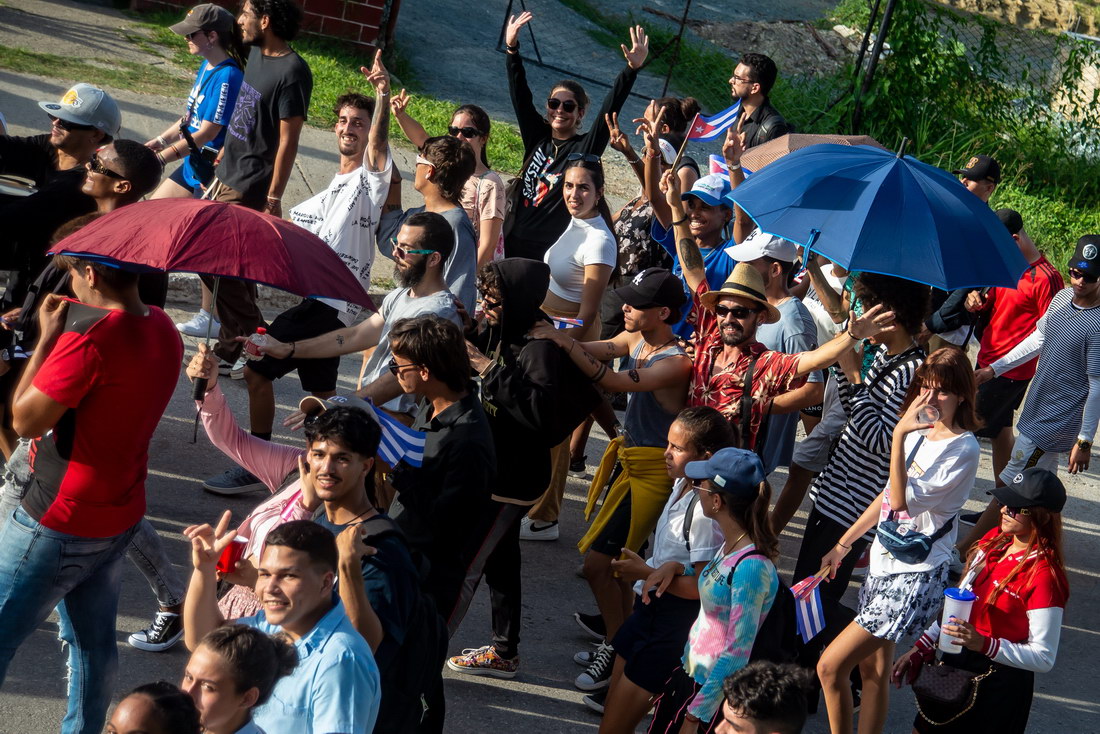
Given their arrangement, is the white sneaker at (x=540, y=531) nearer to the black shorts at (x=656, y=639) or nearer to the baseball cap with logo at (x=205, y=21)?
the black shorts at (x=656, y=639)

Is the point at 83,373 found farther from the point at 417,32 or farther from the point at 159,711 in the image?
the point at 417,32

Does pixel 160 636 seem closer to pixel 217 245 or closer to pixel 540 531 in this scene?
pixel 217 245

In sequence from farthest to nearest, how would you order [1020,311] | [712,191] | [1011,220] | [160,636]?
[1020,311], [1011,220], [712,191], [160,636]

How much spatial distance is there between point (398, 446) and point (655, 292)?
5.06 feet

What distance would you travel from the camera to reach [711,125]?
875cm

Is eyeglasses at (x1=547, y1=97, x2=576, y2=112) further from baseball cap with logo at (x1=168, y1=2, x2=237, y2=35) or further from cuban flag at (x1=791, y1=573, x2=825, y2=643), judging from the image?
cuban flag at (x1=791, y1=573, x2=825, y2=643)

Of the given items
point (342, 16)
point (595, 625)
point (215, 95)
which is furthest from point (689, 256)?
point (342, 16)

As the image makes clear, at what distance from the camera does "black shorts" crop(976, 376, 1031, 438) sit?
782cm

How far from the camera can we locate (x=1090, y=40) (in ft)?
54.3

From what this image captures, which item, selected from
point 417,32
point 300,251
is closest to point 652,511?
point 300,251

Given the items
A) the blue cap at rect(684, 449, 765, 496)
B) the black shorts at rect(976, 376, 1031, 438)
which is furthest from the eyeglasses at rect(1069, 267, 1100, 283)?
the blue cap at rect(684, 449, 765, 496)

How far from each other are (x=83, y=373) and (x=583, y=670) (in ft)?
9.31

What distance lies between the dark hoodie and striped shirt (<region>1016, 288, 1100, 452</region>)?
3.31 metres

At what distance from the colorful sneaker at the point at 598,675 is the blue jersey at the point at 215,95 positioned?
4.30 meters
